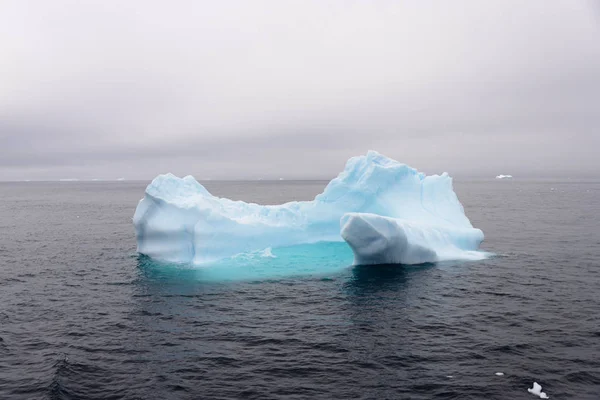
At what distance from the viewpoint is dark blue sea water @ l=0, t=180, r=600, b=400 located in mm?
11664

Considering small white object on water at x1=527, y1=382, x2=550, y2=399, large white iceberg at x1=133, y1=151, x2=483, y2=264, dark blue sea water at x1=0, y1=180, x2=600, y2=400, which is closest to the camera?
small white object on water at x1=527, y1=382, x2=550, y2=399

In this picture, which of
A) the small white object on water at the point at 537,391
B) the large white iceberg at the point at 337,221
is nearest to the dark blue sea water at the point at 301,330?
the small white object on water at the point at 537,391

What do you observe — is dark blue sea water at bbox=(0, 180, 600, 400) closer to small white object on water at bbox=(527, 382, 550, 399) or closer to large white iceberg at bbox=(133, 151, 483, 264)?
small white object on water at bbox=(527, 382, 550, 399)

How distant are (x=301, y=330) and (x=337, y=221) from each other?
16.2 m

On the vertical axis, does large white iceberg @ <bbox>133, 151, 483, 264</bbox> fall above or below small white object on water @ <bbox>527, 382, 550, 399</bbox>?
→ above

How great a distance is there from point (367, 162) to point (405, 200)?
12.8ft

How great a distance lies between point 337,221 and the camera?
31234mm

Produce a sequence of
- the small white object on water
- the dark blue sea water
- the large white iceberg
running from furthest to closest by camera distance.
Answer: the large white iceberg < the dark blue sea water < the small white object on water

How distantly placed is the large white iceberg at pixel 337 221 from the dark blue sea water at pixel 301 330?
1617 millimetres

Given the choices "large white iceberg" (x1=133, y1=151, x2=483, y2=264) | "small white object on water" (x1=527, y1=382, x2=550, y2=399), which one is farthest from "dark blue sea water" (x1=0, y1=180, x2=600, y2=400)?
"large white iceberg" (x1=133, y1=151, x2=483, y2=264)

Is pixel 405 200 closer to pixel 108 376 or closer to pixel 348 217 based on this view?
pixel 348 217

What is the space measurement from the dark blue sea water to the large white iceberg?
162 cm

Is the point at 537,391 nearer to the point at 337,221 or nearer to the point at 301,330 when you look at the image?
the point at 301,330

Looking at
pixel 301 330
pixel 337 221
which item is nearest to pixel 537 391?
pixel 301 330
